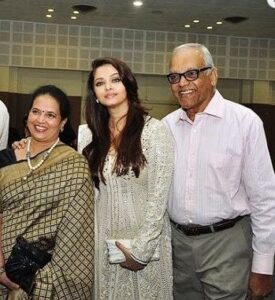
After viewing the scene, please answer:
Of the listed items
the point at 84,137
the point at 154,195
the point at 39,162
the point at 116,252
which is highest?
the point at 84,137

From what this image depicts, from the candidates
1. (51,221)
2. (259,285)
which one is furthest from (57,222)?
(259,285)

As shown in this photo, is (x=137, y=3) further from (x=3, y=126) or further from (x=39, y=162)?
(x=39, y=162)

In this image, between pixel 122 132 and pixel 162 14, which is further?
pixel 162 14

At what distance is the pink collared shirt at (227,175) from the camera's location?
219cm

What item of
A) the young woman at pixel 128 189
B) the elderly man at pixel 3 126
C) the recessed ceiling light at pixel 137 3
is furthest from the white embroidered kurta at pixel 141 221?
the recessed ceiling light at pixel 137 3

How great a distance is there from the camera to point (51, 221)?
2137 mm

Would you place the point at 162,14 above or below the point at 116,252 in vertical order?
above

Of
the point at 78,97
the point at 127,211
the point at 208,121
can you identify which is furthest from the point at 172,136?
the point at 78,97

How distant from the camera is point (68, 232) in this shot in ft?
7.02

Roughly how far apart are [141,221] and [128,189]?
15cm

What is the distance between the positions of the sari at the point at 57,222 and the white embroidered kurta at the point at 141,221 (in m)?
0.07

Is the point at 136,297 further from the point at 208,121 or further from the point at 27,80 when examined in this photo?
the point at 27,80

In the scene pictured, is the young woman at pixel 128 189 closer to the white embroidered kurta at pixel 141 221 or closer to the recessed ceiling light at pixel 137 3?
the white embroidered kurta at pixel 141 221

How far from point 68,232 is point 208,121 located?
0.80 metres
